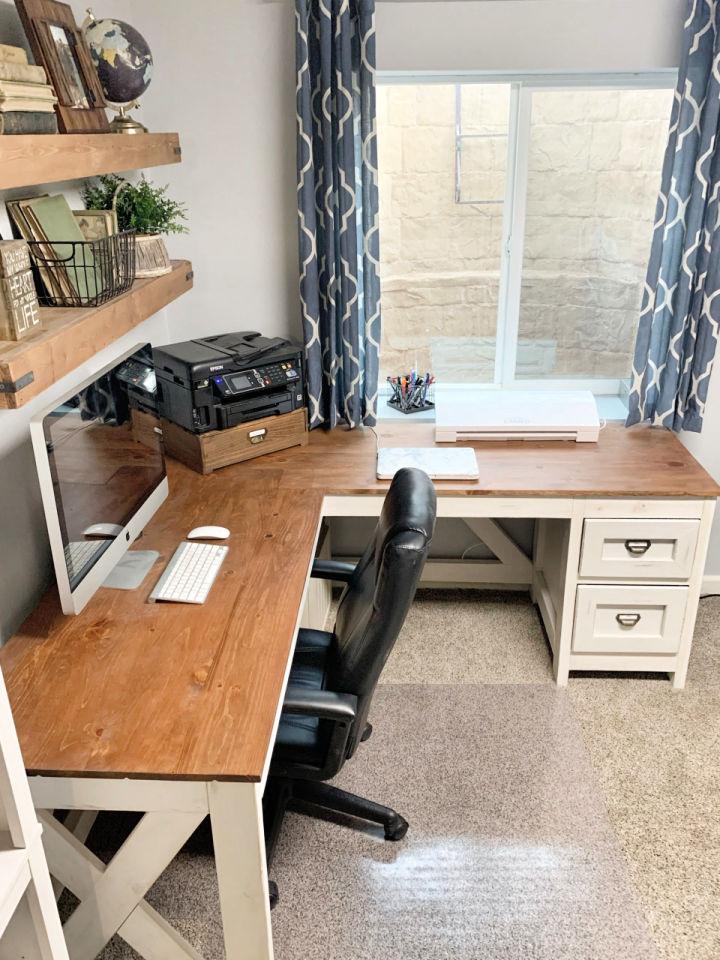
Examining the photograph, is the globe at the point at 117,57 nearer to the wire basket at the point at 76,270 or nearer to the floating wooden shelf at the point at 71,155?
the floating wooden shelf at the point at 71,155

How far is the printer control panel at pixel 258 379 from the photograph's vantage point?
103 inches

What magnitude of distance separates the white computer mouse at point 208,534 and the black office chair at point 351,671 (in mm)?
351

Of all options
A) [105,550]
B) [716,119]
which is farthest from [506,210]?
[105,550]

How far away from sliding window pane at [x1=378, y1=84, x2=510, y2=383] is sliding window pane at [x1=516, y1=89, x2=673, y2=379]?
0.14 metres

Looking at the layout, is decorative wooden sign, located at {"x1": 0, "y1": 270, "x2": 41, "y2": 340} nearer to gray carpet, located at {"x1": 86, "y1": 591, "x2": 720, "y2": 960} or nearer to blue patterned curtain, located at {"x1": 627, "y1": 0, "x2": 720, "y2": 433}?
gray carpet, located at {"x1": 86, "y1": 591, "x2": 720, "y2": 960}

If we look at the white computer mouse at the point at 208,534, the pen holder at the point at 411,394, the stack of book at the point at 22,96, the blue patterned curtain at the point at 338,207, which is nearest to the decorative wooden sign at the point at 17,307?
the stack of book at the point at 22,96

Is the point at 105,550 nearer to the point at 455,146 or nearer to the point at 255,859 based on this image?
the point at 255,859

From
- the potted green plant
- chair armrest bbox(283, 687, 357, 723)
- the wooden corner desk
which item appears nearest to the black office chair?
chair armrest bbox(283, 687, 357, 723)

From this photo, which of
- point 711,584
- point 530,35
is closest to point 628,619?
point 711,584

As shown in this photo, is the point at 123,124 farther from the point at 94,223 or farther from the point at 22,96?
the point at 22,96

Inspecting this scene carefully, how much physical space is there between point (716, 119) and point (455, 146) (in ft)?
2.94

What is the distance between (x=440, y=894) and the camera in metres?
2.01

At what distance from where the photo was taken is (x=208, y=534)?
87.5 inches

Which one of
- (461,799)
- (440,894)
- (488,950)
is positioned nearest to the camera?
(488,950)
